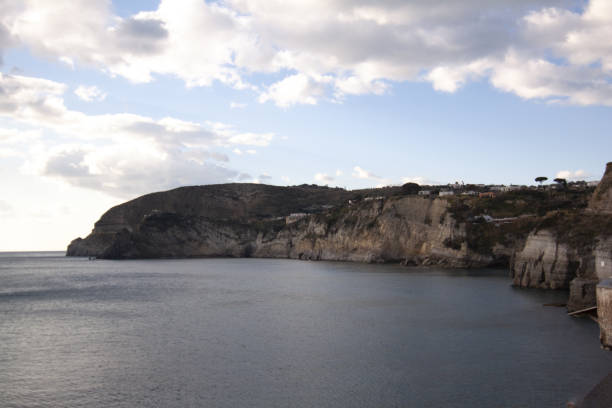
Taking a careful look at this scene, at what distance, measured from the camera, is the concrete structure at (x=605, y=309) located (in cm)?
1875

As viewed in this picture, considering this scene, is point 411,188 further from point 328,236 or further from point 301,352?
point 301,352

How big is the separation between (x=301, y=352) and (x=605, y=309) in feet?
42.5

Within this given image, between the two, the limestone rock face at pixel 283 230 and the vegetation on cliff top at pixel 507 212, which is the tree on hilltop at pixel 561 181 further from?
the limestone rock face at pixel 283 230

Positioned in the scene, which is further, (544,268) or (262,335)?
(544,268)

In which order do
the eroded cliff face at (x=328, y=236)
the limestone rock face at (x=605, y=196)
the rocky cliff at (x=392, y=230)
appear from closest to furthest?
1. the rocky cliff at (x=392, y=230)
2. the limestone rock face at (x=605, y=196)
3. the eroded cliff face at (x=328, y=236)

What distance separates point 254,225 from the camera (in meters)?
135

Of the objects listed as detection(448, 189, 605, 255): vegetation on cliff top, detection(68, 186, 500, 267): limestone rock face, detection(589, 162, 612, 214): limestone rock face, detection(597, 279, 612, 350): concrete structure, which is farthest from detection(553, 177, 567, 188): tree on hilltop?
detection(597, 279, 612, 350): concrete structure

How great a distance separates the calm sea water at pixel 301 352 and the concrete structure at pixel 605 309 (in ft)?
2.73

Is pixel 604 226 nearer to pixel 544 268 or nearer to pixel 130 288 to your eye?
pixel 544 268

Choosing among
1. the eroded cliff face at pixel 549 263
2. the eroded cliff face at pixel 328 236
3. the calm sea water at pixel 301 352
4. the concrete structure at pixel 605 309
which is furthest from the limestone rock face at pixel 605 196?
the concrete structure at pixel 605 309

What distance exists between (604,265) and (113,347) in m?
31.3

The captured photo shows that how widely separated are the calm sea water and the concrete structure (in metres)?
0.83

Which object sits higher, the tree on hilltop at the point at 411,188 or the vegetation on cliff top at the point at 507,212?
the tree on hilltop at the point at 411,188

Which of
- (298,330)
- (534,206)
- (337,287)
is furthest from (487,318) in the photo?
(534,206)
